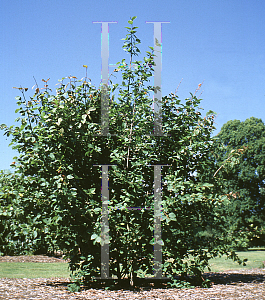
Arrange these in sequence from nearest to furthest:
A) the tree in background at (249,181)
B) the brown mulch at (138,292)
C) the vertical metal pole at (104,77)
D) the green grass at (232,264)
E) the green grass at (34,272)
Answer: the brown mulch at (138,292)
the vertical metal pole at (104,77)
the green grass at (34,272)
the green grass at (232,264)
the tree in background at (249,181)

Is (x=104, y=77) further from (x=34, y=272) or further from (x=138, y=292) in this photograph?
(x=34, y=272)

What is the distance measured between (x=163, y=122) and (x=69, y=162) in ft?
5.77

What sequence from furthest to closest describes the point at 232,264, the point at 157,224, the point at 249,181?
the point at 249,181 → the point at 232,264 → the point at 157,224

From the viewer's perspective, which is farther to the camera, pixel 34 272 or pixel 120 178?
pixel 34 272

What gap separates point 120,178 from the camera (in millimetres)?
4602

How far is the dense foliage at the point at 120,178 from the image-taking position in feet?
15.0

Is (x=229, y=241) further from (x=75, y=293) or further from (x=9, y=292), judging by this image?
(x=9, y=292)

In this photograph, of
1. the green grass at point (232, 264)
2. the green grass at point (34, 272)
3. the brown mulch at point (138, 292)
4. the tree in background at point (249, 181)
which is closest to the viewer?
the brown mulch at point (138, 292)

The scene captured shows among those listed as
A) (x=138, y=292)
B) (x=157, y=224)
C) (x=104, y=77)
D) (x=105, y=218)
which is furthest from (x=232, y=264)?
(x=104, y=77)

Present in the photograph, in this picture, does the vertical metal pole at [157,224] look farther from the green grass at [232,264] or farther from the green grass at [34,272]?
the green grass at [232,264]

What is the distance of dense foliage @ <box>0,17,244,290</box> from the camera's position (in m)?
4.58

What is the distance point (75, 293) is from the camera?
15.4 ft

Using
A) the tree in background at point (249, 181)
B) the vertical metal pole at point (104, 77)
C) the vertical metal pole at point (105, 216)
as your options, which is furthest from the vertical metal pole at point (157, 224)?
the tree in background at point (249, 181)

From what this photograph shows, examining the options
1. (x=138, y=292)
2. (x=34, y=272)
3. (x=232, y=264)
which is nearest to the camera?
(x=138, y=292)
